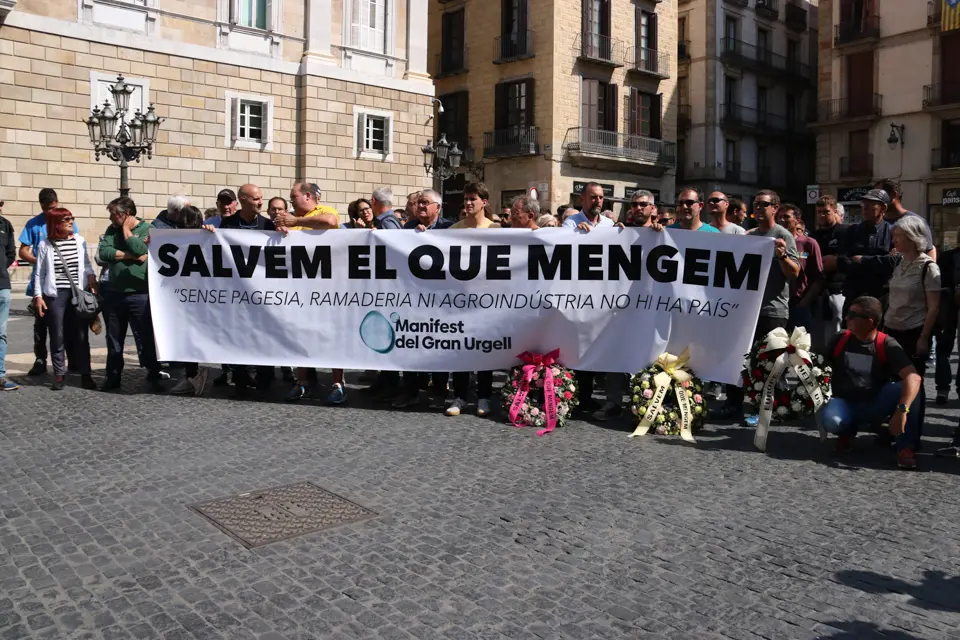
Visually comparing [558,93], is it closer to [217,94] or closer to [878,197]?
[217,94]

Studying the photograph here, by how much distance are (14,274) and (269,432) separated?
19164 mm

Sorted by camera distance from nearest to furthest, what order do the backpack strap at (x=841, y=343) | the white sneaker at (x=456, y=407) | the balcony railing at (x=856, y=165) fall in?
the backpack strap at (x=841, y=343)
the white sneaker at (x=456, y=407)
the balcony railing at (x=856, y=165)

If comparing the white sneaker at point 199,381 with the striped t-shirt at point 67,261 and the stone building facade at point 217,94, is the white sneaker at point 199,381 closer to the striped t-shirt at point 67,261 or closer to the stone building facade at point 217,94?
the striped t-shirt at point 67,261

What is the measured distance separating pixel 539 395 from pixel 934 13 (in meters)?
38.4

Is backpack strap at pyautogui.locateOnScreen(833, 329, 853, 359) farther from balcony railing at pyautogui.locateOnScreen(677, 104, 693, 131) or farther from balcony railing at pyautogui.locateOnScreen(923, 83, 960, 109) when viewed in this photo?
balcony railing at pyautogui.locateOnScreen(677, 104, 693, 131)

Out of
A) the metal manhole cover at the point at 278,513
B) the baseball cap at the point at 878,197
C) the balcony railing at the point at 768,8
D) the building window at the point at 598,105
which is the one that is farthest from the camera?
the balcony railing at the point at 768,8

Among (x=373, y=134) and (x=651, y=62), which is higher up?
(x=651, y=62)

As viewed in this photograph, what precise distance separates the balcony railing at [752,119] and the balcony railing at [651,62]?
Result: 4.35 meters

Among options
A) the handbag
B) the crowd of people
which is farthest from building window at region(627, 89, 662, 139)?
the handbag

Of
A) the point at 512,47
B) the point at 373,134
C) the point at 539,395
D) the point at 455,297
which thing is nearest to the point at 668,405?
the point at 539,395

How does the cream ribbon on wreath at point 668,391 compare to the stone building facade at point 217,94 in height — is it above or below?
below

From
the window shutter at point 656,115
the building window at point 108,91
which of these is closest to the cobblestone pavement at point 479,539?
the building window at point 108,91

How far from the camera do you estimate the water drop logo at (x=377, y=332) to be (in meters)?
7.85

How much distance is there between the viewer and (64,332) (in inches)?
351
